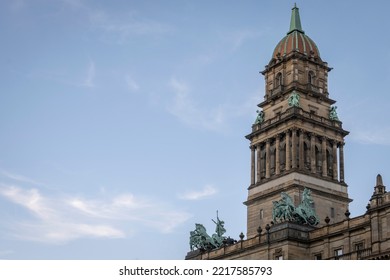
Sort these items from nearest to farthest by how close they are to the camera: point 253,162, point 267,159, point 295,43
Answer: point 267,159 → point 253,162 → point 295,43

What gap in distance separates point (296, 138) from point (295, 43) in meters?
16.4

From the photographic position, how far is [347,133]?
11106cm

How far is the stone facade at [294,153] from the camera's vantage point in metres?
91.7

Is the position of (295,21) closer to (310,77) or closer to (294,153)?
(310,77)

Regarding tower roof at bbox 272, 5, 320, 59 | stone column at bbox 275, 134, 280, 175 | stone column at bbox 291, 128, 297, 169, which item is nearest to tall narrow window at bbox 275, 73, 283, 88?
tower roof at bbox 272, 5, 320, 59

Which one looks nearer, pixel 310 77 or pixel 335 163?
pixel 335 163

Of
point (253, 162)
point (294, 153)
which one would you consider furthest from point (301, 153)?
point (253, 162)

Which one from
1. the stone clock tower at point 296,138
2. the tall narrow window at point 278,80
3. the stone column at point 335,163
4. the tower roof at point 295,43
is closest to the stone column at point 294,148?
the stone clock tower at point 296,138

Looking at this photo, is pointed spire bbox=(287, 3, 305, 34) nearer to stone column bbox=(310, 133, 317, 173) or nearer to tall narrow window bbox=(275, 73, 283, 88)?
tall narrow window bbox=(275, 73, 283, 88)

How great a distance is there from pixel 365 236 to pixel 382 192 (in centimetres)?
539

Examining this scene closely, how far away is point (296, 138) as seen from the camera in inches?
4126
